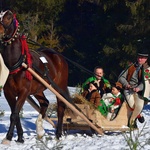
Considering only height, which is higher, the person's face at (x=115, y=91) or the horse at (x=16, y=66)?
the horse at (x=16, y=66)

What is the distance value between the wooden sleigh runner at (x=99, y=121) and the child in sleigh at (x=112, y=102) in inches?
7.2

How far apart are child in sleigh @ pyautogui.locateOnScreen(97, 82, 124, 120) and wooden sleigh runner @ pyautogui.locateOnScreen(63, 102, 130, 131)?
183 millimetres

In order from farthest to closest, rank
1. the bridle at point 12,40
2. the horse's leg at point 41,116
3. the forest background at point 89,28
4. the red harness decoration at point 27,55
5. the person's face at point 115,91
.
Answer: the forest background at point 89,28 → the person's face at point 115,91 → the horse's leg at point 41,116 → the red harness decoration at point 27,55 → the bridle at point 12,40

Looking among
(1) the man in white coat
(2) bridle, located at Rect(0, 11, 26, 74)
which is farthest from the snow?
(2) bridle, located at Rect(0, 11, 26, 74)

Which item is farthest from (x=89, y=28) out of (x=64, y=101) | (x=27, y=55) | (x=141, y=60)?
(x=27, y=55)

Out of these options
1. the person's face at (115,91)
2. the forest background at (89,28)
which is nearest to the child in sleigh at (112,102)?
the person's face at (115,91)

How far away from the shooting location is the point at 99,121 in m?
8.70

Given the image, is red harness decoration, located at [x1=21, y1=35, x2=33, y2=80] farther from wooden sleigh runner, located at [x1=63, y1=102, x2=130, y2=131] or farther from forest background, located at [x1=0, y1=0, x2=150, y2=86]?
forest background, located at [x1=0, y1=0, x2=150, y2=86]

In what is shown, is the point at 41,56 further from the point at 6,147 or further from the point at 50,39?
the point at 50,39

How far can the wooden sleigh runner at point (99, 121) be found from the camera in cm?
869

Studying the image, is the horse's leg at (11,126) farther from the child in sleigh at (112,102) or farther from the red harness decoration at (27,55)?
the child in sleigh at (112,102)

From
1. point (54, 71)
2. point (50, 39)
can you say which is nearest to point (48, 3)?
point (50, 39)

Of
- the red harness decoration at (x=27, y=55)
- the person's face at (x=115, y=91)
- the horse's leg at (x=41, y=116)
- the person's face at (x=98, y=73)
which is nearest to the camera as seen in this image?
the red harness decoration at (x=27, y=55)

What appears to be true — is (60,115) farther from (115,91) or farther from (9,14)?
(9,14)
